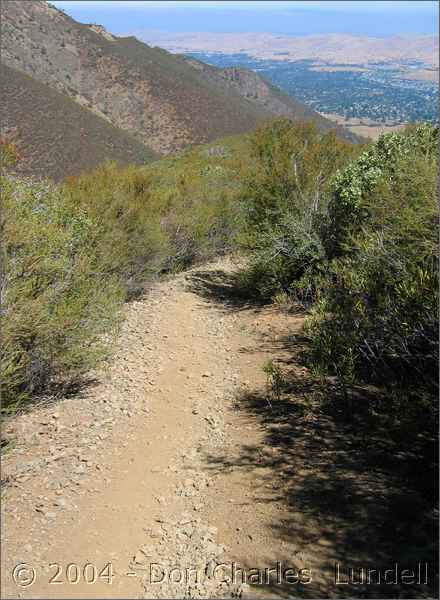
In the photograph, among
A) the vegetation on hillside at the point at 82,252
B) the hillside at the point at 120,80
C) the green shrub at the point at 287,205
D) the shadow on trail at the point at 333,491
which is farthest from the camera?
the hillside at the point at 120,80

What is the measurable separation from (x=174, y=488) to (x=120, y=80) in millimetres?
88694

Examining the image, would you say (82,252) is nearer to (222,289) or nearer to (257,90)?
(222,289)

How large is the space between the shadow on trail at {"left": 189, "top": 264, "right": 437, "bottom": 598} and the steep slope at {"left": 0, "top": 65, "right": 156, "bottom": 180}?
4763 cm

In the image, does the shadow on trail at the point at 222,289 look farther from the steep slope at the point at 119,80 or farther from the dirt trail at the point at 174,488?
the steep slope at the point at 119,80

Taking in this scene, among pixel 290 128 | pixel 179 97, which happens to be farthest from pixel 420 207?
pixel 179 97

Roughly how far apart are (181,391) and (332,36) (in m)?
182

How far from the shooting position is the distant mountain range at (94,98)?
57.7m

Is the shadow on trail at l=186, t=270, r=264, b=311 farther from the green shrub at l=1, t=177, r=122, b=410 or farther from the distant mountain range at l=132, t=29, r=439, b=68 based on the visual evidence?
the distant mountain range at l=132, t=29, r=439, b=68

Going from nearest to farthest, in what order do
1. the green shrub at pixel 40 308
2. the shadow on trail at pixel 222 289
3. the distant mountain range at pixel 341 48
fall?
A: the green shrub at pixel 40 308
the shadow on trail at pixel 222 289
the distant mountain range at pixel 341 48

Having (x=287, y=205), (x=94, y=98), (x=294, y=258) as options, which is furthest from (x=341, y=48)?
(x=294, y=258)

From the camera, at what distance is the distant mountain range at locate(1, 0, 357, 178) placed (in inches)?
2272

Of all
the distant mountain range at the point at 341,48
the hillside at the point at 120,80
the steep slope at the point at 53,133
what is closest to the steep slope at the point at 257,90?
the hillside at the point at 120,80

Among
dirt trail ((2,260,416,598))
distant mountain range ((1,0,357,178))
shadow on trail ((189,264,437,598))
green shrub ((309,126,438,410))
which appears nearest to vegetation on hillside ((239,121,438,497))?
green shrub ((309,126,438,410))

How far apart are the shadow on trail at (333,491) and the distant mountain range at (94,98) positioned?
5061cm
